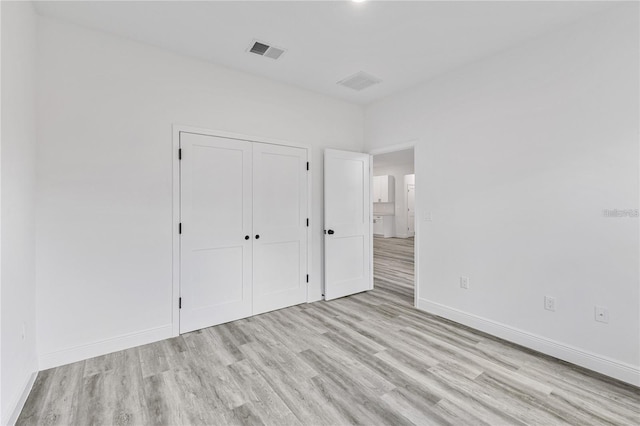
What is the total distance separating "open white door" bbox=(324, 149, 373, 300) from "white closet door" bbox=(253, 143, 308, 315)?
0.34m

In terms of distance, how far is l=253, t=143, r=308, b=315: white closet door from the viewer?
136 inches

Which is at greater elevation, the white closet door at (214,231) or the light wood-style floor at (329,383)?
the white closet door at (214,231)

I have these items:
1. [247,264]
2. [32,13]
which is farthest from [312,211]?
[32,13]

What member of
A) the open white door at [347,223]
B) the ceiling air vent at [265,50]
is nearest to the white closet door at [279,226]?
the open white door at [347,223]

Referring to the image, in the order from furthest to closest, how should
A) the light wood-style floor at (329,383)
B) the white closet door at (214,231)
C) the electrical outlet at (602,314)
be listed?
the white closet door at (214,231), the electrical outlet at (602,314), the light wood-style floor at (329,383)

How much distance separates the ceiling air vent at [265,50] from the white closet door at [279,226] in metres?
0.94

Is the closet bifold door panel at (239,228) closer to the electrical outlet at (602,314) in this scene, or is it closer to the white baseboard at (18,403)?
the white baseboard at (18,403)

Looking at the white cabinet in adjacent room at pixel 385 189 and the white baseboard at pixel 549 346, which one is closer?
the white baseboard at pixel 549 346

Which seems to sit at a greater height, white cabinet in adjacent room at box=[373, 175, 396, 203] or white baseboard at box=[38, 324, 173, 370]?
white cabinet in adjacent room at box=[373, 175, 396, 203]

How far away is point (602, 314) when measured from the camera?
7.57ft

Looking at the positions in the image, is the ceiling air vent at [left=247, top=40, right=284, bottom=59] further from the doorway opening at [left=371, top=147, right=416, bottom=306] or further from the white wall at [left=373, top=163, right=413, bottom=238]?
the white wall at [left=373, top=163, right=413, bottom=238]

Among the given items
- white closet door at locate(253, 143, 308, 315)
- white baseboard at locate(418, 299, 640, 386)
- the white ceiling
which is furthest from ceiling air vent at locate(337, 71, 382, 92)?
white baseboard at locate(418, 299, 640, 386)

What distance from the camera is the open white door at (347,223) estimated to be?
397cm

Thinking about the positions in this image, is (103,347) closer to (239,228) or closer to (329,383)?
(239,228)
